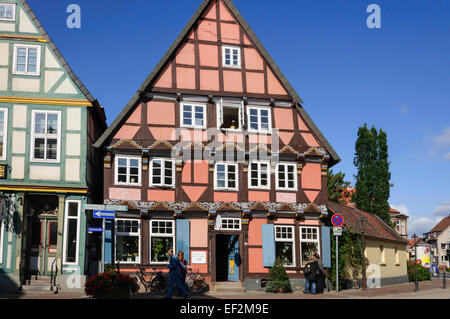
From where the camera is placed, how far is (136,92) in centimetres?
2348

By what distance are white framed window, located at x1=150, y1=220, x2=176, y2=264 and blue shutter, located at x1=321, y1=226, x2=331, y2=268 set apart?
6784mm

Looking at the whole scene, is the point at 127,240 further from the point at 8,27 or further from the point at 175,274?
the point at 8,27

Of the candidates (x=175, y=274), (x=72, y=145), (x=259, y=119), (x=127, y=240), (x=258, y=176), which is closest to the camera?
(x=175, y=274)

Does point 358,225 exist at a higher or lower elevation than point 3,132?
lower

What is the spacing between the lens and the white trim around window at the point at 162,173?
23266mm

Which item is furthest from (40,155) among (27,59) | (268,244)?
(268,244)

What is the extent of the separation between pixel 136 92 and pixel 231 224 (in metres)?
7.10

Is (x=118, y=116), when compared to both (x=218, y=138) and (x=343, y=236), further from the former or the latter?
(x=343, y=236)

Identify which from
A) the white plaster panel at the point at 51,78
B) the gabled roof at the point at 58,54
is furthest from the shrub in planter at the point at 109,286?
the white plaster panel at the point at 51,78

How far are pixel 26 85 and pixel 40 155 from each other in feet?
9.67

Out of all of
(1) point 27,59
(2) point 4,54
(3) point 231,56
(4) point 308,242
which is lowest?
(4) point 308,242

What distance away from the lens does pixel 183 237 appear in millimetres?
22969

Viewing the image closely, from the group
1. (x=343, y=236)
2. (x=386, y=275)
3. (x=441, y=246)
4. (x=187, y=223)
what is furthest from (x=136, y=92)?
(x=441, y=246)

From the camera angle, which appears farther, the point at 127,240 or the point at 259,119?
the point at 259,119
